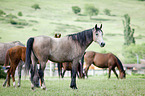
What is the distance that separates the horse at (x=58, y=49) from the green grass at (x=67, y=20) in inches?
926

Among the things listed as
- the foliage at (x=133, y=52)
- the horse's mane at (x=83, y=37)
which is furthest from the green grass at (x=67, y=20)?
the horse's mane at (x=83, y=37)

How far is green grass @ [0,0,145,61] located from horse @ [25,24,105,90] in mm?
23531

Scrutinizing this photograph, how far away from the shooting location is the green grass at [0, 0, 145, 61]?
1518 inches

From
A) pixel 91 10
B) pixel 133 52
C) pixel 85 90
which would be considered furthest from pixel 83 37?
pixel 91 10

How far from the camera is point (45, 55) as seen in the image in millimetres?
7609

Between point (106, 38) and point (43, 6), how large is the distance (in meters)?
15.5

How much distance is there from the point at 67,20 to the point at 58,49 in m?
40.9

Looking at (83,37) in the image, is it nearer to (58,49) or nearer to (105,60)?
(58,49)

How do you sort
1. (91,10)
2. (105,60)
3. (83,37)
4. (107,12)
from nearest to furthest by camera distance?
(83,37) < (105,60) < (91,10) < (107,12)

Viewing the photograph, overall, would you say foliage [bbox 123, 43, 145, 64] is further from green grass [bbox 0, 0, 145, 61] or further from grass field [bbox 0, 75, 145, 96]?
grass field [bbox 0, 75, 145, 96]

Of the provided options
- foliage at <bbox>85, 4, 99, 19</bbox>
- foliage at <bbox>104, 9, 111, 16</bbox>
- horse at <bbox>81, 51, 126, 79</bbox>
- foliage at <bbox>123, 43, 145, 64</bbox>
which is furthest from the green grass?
horse at <bbox>81, 51, 126, 79</bbox>

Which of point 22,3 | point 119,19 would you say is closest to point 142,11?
point 119,19

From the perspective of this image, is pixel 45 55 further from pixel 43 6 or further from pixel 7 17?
pixel 43 6

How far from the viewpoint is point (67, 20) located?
48281mm
